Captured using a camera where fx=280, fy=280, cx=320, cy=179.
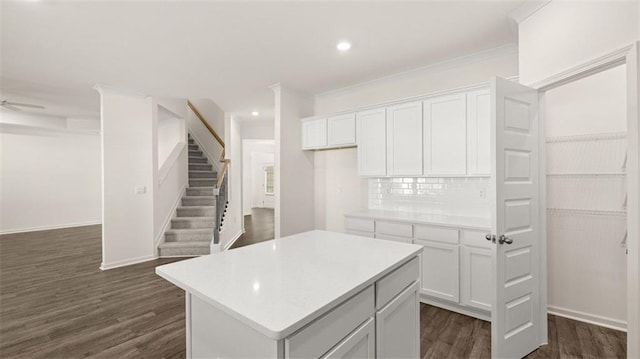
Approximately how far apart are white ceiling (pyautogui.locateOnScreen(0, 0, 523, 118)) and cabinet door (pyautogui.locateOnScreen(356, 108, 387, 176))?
0.61 meters

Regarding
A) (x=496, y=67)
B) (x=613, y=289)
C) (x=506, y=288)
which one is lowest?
(x=613, y=289)

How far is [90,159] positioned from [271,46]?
736 centimetres

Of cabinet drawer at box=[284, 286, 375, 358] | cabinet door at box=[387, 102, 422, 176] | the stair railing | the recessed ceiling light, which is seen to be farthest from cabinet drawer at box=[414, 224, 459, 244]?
the stair railing

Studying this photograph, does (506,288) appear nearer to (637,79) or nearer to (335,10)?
(637,79)

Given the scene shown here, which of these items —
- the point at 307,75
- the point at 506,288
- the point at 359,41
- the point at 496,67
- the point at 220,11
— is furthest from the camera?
the point at 307,75

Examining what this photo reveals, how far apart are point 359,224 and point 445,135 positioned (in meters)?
1.44

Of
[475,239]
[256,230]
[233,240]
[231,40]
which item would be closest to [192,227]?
[233,240]

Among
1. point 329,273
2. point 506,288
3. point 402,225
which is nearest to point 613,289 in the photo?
point 506,288

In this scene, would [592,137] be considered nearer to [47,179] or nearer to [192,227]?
[192,227]

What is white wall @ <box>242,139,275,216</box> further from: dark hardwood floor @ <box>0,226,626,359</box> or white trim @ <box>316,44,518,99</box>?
white trim @ <box>316,44,518,99</box>

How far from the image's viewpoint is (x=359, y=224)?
3.51 metres

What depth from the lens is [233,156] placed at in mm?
6379

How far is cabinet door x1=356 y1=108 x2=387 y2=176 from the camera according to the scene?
3594 mm

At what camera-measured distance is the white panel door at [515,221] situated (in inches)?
76.0
